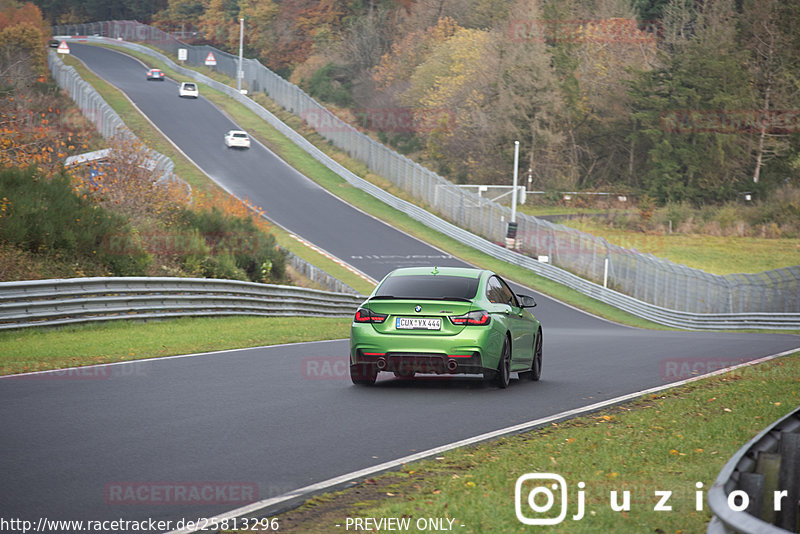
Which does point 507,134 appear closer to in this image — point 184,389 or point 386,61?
point 386,61

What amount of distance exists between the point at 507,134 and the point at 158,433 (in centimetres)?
7594

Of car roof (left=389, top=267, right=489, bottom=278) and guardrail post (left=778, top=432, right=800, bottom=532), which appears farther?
car roof (left=389, top=267, right=489, bottom=278)

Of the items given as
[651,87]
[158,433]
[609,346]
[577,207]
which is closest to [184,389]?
[158,433]

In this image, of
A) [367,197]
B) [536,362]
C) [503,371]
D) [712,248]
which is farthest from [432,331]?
[712,248]

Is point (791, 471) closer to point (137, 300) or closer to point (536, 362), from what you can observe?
point (536, 362)

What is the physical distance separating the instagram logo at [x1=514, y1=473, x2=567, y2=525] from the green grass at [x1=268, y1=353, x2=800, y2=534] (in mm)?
64

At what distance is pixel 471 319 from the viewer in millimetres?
12453

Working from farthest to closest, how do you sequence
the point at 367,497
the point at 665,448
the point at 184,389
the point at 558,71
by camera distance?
the point at 558,71, the point at 184,389, the point at 665,448, the point at 367,497

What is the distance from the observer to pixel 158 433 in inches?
356

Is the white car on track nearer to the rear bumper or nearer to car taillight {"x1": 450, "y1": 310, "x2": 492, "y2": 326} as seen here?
the rear bumper

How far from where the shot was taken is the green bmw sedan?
12.4 meters

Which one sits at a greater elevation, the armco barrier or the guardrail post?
the guardrail post

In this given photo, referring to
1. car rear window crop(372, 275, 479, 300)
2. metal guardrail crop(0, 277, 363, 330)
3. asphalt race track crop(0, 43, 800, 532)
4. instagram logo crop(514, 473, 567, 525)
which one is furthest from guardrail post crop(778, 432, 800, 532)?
metal guardrail crop(0, 277, 363, 330)

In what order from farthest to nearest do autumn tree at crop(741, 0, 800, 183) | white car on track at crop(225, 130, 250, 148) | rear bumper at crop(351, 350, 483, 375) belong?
autumn tree at crop(741, 0, 800, 183)
white car on track at crop(225, 130, 250, 148)
rear bumper at crop(351, 350, 483, 375)
